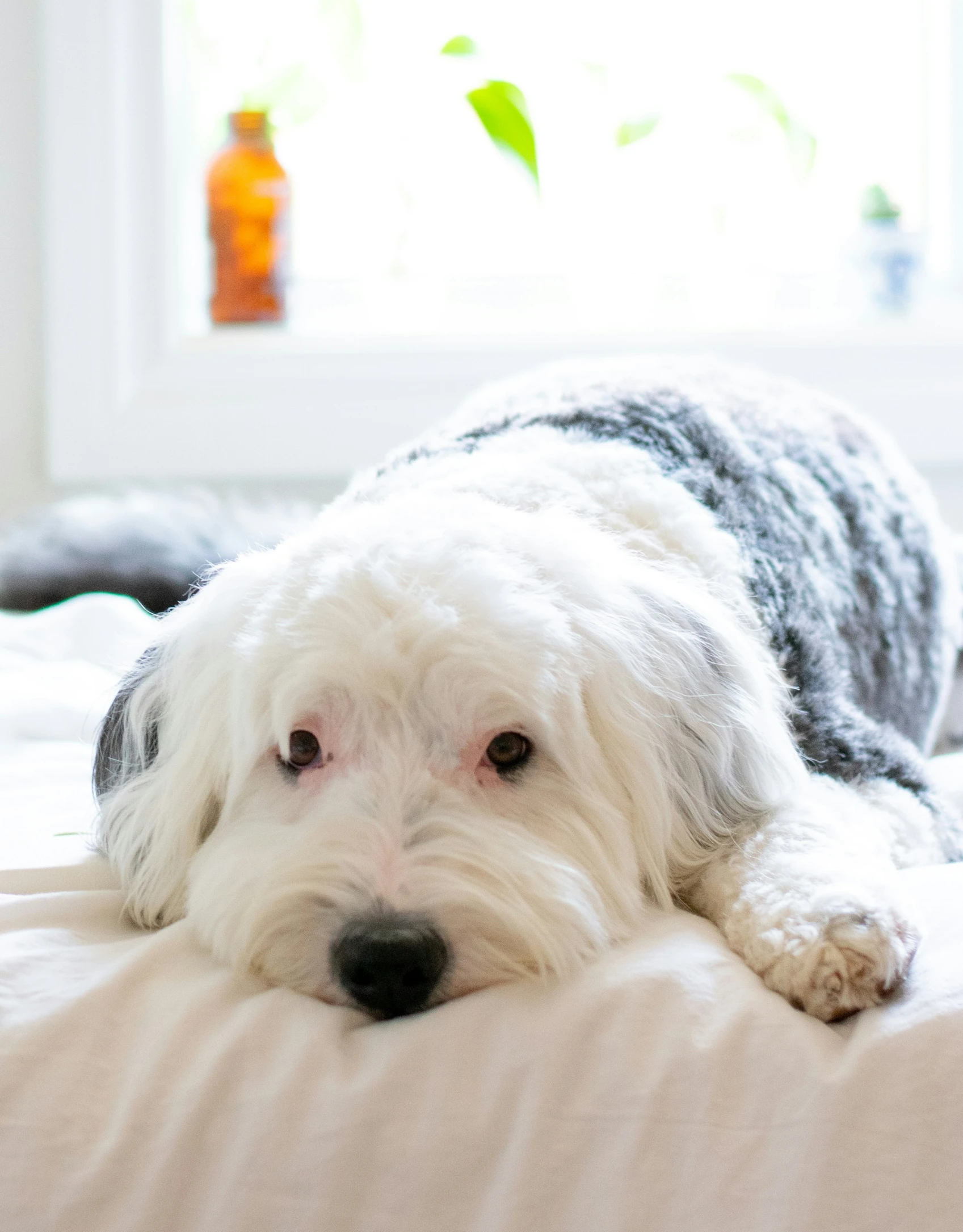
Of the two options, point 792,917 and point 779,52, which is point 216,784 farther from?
point 779,52

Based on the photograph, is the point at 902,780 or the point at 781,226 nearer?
the point at 902,780

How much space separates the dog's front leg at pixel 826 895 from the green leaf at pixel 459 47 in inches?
108

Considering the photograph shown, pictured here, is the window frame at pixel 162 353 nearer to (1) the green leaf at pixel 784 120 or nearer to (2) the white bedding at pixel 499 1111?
(1) the green leaf at pixel 784 120

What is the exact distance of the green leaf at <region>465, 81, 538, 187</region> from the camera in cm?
356

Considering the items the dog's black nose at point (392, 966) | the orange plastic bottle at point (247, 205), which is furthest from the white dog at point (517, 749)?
the orange plastic bottle at point (247, 205)

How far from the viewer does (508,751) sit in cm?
125

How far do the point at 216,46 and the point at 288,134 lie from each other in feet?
0.91

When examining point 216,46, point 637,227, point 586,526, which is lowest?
point 586,526

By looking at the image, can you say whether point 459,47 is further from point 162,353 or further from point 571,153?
point 162,353

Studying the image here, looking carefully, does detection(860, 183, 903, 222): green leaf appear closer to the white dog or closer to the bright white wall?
the bright white wall

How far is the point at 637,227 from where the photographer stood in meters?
3.84

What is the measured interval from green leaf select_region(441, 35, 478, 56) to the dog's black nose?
3.05m

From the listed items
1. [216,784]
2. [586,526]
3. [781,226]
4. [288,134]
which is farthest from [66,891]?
[781,226]

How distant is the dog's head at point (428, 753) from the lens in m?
1.09
